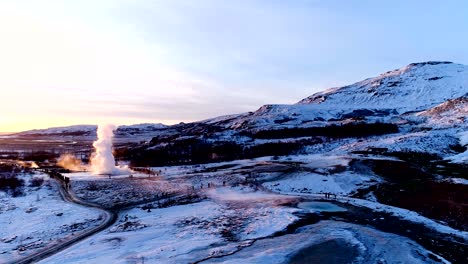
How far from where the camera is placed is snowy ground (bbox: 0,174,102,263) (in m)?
32.5

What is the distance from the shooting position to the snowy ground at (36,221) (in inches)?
1278

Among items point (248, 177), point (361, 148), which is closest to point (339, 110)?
point (361, 148)

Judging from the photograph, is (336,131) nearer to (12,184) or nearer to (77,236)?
(12,184)

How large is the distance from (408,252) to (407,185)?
25.1 meters

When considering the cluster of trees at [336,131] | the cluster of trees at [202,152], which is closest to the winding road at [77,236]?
the cluster of trees at [202,152]

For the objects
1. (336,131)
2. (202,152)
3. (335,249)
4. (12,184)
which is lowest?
(335,249)

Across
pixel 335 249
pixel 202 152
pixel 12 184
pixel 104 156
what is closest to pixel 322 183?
pixel 335 249

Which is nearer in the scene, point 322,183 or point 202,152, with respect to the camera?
point 322,183

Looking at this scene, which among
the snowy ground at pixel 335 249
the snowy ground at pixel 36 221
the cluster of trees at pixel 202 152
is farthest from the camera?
the cluster of trees at pixel 202 152

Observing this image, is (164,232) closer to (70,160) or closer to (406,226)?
(406,226)

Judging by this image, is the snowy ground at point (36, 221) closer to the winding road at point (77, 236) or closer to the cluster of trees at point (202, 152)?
the winding road at point (77, 236)

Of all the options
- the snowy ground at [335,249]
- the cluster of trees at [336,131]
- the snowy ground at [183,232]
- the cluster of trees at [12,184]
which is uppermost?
the cluster of trees at [336,131]

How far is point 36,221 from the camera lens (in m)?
39.6

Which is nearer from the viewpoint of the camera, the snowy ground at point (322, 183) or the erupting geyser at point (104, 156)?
the snowy ground at point (322, 183)
